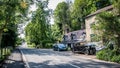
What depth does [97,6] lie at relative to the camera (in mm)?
68500

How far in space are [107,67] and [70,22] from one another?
77244mm

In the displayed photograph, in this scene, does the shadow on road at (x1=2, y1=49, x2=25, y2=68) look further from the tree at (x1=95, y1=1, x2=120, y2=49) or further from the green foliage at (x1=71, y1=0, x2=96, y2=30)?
the green foliage at (x1=71, y1=0, x2=96, y2=30)

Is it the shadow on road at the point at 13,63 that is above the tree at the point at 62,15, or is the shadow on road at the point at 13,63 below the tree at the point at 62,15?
below

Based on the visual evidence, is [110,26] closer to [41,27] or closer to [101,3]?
[101,3]

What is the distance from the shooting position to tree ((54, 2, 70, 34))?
97.4m

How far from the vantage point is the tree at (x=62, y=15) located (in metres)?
97.4

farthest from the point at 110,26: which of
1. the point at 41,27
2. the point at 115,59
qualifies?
the point at 41,27

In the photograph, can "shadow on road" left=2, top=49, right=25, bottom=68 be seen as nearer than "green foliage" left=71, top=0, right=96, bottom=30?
Yes

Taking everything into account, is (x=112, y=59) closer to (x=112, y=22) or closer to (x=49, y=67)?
(x=112, y=22)

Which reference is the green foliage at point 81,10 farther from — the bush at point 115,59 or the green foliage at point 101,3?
the bush at point 115,59

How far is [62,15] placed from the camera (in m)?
98.2

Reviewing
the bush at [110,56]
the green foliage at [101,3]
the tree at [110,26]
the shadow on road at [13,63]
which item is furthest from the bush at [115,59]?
the green foliage at [101,3]

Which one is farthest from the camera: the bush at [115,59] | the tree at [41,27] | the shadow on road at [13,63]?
A: the tree at [41,27]

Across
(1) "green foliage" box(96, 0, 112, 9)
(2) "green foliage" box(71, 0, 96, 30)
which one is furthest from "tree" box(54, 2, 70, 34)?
(1) "green foliage" box(96, 0, 112, 9)
